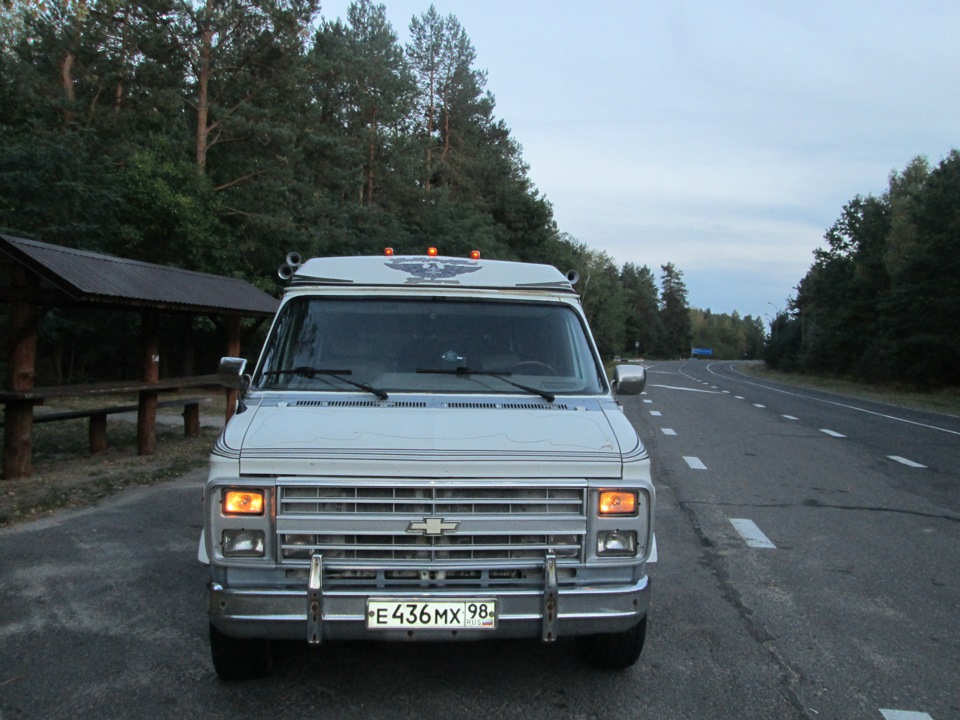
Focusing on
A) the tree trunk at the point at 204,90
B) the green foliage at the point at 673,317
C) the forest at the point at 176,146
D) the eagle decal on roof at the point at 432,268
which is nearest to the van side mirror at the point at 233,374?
the eagle decal on roof at the point at 432,268

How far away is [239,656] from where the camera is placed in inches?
164

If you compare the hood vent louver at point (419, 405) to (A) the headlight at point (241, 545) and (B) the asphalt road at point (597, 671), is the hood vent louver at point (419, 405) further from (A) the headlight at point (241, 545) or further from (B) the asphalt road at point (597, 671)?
(B) the asphalt road at point (597, 671)

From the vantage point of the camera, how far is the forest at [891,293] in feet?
150

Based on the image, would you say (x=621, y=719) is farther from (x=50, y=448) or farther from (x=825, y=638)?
(x=50, y=448)

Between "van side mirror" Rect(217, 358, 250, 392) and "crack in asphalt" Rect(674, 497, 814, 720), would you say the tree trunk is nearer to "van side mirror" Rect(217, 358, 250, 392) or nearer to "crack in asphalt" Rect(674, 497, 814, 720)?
"van side mirror" Rect(217, 358, 250, 392)

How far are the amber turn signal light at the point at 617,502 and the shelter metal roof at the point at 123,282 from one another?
7.48 meters

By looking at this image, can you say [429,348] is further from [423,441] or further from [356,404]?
[423,441]

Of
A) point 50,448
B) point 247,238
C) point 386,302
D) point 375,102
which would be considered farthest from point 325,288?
point 375,102

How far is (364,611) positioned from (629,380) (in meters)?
2.36

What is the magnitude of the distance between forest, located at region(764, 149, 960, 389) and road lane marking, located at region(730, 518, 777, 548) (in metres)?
41.5

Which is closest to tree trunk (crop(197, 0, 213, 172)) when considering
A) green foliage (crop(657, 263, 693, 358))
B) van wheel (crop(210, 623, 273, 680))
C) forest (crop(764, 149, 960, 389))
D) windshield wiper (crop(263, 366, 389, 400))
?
windshield wiper (crop(263, 366, 389, 400))

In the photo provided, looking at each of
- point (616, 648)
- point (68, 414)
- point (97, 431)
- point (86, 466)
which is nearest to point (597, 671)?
point (616, 648)

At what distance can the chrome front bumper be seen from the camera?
12.2 ft

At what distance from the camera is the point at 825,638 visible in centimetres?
510
